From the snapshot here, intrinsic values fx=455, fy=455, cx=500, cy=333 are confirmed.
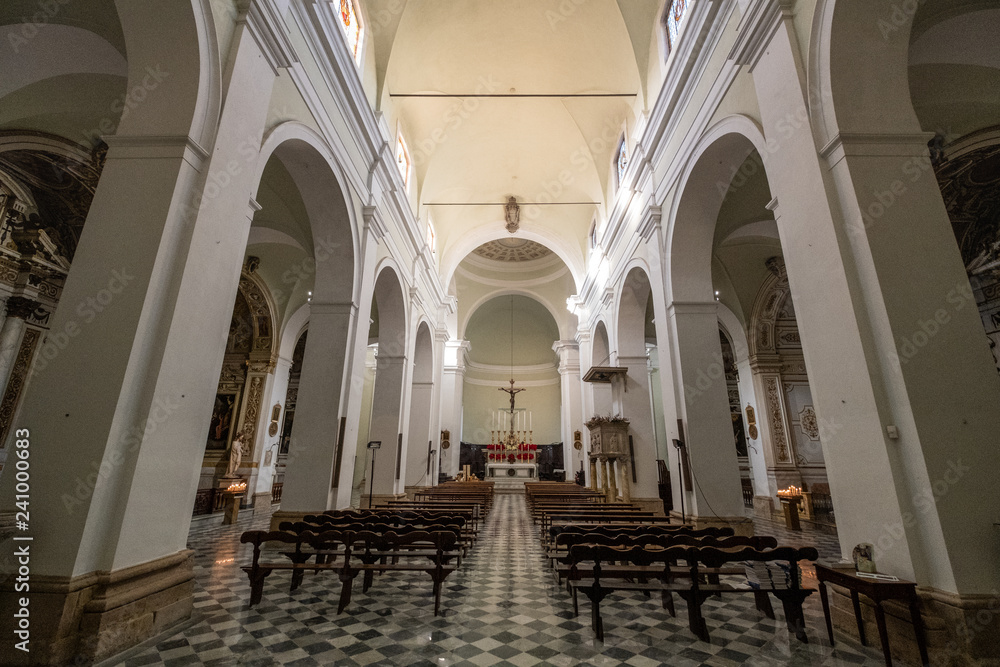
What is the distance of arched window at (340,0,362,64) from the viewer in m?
7.25

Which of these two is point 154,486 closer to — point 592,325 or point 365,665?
point 365,665

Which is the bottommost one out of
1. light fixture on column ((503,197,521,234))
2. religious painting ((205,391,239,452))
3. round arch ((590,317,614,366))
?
religious painting ((205,391,239,452))

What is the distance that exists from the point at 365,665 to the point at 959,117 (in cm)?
951

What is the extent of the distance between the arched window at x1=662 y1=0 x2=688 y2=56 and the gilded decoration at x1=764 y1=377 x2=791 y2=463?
8.55 metres

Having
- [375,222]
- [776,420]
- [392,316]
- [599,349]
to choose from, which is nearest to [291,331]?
[392,316]

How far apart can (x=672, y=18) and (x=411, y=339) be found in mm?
8577

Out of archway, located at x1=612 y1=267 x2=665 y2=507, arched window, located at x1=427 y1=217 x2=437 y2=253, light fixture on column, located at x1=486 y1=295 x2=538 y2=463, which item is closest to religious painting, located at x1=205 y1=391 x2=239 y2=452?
arched window, located at x1=427 y1=217 x2=437 y2=253

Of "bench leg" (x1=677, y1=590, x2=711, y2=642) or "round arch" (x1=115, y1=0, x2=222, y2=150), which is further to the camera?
"round arch" (x1=115, y1=0, x2=222, y2=150)

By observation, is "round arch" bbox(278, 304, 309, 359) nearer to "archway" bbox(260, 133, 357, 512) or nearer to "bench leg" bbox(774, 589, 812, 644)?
"archway" bbox(260, 133, 357, 512)

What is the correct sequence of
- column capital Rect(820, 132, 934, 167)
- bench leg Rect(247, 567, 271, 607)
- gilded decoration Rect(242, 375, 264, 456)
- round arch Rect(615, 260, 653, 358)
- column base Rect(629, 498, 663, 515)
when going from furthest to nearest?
1. gilded decoration Rect(242, 375, 264, 456)
2. round arch Rect(615, 260, 653, 358)
3. column base Rect(629, 498, 663, 515)
4. bench leg Rect(247, 567, 271, 607)
5. column capital Rect(820, 132, 934, 167)

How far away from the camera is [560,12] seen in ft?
30.0

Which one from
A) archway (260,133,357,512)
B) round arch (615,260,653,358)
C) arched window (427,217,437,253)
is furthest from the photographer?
arched window (427,217,437,253)

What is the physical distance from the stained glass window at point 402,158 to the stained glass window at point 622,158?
523 cm

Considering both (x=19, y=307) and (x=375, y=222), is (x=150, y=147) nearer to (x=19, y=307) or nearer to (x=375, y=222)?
(x=375, y=222)
